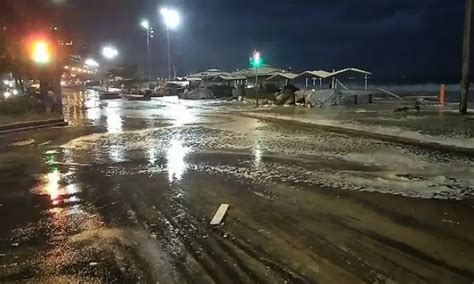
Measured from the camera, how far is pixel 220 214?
756cm

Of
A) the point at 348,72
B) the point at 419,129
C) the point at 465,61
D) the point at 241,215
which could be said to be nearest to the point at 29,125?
the point at 419,129

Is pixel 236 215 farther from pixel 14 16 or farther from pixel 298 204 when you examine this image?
pixel 14 16

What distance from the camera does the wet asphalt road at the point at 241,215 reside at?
5426mm

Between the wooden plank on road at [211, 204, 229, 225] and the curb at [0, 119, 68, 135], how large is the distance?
16.8 metres

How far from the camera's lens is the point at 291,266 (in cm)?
539

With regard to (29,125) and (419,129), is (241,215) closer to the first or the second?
(419,129)

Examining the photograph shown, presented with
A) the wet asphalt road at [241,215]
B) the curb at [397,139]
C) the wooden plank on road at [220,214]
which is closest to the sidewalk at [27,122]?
the wet asphalt road at [241,215]

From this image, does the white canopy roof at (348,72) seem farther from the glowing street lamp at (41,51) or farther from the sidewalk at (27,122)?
the sidewalk at (27,122)

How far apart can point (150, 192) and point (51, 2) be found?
24739mm

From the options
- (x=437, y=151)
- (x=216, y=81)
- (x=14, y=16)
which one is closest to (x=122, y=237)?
(x=437, y=151)

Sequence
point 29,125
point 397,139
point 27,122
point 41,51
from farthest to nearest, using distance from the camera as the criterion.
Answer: point 41,51, point 27,122, point 29,125, point 397,139

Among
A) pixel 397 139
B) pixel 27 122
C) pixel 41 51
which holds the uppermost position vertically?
pixel 41 51

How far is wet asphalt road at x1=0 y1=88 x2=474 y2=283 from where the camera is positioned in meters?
5.43

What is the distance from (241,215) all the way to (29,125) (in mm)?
18814
